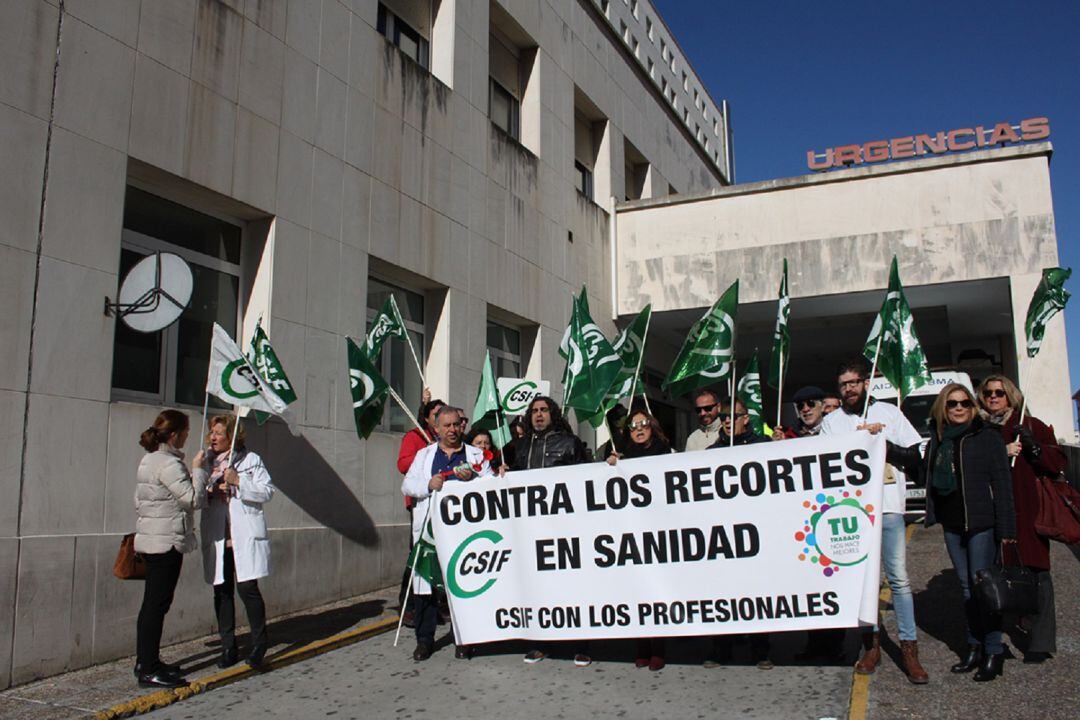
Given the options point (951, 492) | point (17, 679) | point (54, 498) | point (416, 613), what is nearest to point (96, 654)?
point (17, 679)

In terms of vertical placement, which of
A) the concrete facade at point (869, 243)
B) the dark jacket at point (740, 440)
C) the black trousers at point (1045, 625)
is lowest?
the black trousers at point (1045, 625)

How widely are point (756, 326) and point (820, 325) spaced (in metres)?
1.79

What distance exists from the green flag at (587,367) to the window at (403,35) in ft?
20.1

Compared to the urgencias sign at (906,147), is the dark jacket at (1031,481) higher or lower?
lower

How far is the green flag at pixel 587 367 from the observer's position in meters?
7.36

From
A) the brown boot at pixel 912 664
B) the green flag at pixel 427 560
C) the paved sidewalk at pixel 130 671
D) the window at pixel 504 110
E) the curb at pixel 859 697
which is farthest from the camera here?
the window at pixel 504 110

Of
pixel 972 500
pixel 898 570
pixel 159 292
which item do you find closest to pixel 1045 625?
pixel 972 500

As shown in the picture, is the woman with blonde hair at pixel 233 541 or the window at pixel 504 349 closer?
the woman with blonde hair at pixel 233 541

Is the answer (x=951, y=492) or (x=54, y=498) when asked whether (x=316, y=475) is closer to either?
(x=54, y=498)

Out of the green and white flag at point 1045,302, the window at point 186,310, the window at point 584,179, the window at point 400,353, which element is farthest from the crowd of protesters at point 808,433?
the window at point 584,179

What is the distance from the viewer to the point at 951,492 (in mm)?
5816

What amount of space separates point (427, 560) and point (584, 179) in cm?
1273

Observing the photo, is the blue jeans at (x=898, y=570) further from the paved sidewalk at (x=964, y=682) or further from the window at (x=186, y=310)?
the window at (x=186, y=310)

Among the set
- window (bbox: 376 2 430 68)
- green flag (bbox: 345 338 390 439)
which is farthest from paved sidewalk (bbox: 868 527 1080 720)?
window (bbox: 376 2 430 68)
